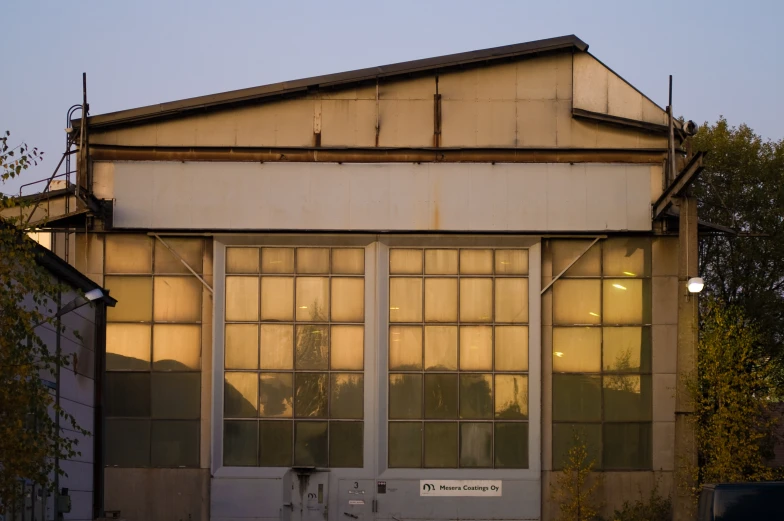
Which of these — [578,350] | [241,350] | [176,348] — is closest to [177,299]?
[176,348]

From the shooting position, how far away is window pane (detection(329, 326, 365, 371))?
3884 cm

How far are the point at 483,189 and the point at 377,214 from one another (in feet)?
11.5

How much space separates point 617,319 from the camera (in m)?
38.9

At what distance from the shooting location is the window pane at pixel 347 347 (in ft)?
127

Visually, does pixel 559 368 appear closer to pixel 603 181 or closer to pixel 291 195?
pixel 603 181

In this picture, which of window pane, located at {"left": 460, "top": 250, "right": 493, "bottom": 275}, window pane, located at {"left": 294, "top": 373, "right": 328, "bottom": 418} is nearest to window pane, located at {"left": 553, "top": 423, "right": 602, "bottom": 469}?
window pane, located at {"left": 460, "top": 250, "right": 493, "bottom": 275}

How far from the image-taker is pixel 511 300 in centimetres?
3897

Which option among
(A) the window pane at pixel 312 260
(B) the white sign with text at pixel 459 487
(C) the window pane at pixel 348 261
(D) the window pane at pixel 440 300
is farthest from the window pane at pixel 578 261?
(A) the window pane at pixel 312 260

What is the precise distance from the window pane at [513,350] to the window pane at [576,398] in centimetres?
121

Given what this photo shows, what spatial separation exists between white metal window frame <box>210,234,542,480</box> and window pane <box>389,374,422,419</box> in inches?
11.7

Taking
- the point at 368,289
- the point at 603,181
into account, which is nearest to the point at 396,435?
the point at 368,289

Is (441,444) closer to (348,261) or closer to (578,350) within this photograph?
(578,350)

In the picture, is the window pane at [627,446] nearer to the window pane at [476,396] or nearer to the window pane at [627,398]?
the window pane at [627,398]

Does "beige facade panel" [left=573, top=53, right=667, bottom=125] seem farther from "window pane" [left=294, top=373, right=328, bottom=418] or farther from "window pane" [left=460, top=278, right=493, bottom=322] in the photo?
"window pane" [left=294, top=373, right=328, bottom=418]
